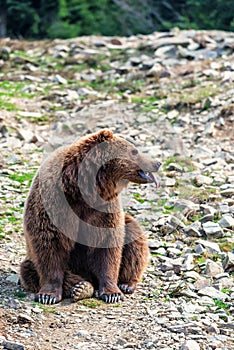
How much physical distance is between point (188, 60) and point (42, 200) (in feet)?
32.7

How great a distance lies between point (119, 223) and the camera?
6012 mm

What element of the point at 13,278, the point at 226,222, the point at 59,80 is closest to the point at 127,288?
the point at 13,278

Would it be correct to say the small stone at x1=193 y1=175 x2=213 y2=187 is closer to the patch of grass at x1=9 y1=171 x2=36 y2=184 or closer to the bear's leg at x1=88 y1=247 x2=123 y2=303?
the patch of grass at x1=9 y1=171 x2=36 y2=184

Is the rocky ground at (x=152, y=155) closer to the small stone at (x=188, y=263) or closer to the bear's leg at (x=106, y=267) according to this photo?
the small stone at (x=188, y=263)

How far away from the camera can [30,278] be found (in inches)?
234

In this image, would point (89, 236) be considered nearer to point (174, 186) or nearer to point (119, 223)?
point (119, 223)

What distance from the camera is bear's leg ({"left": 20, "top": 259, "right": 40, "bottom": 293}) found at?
19.5ft

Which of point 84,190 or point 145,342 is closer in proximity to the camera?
point 145,342

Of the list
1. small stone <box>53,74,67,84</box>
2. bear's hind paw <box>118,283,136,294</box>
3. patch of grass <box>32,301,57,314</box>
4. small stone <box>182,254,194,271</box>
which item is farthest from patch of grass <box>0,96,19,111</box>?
patch of grass <box>32,301,57,314</box>

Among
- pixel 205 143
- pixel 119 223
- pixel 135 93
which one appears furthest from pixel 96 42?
pixel 119 223

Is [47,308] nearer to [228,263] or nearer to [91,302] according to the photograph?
[91,302]

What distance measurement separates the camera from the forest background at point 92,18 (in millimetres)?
20031

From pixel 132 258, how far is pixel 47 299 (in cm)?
91

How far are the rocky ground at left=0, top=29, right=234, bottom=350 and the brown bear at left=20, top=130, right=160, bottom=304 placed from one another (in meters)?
0.18
